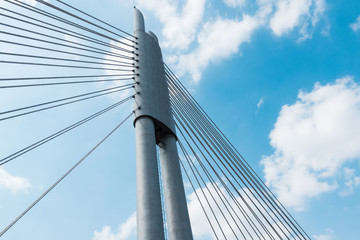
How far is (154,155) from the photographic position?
32.5 feet

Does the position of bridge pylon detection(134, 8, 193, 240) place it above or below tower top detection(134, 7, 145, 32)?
below

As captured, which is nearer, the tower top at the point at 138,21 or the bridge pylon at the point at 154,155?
the bridge pylon at the point at 154,155

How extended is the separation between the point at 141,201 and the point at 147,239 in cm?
107

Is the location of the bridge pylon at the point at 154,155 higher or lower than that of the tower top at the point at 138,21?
lower

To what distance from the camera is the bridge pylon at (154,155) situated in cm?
861

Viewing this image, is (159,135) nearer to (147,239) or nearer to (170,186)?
(170,186)

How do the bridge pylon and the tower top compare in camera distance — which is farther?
the tower top

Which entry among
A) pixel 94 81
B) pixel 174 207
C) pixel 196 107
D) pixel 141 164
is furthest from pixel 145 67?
pixel 174 207

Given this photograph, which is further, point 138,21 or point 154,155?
point 138,21

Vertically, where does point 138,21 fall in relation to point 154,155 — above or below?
above

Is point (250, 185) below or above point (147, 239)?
above

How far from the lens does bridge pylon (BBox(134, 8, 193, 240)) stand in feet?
28.2

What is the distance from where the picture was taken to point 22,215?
6965mm

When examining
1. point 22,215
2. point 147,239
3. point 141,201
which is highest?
point 141,201
